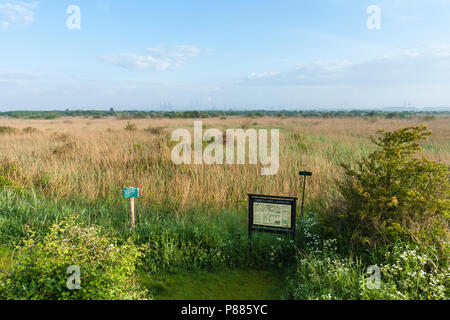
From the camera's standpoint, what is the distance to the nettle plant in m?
3.68

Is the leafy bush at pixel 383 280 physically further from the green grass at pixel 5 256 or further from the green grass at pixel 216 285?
the green grass at pixel 5 256

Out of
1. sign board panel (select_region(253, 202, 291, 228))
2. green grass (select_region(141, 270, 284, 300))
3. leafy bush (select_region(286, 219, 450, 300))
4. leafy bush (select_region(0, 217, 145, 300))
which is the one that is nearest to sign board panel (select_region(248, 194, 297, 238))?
sign board panel (select_region(253, 202, 291, 228))

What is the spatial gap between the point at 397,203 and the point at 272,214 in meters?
1.61

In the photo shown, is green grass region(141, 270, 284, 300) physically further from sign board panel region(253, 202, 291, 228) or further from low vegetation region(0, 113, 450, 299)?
sign board panel region(253, 202, 291, 228)

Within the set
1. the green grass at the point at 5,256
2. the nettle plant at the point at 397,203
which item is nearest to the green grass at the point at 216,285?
the nettle plant at the point at 397,203

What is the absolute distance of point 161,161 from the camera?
8719 mm

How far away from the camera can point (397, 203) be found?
3.59 m

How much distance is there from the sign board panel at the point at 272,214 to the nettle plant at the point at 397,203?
0.70 meters

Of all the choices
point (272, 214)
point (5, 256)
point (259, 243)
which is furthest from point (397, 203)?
point (5, 256)

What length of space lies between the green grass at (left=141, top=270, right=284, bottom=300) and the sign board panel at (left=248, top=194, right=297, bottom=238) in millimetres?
645

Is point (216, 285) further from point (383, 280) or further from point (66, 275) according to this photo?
point (383, 280)
